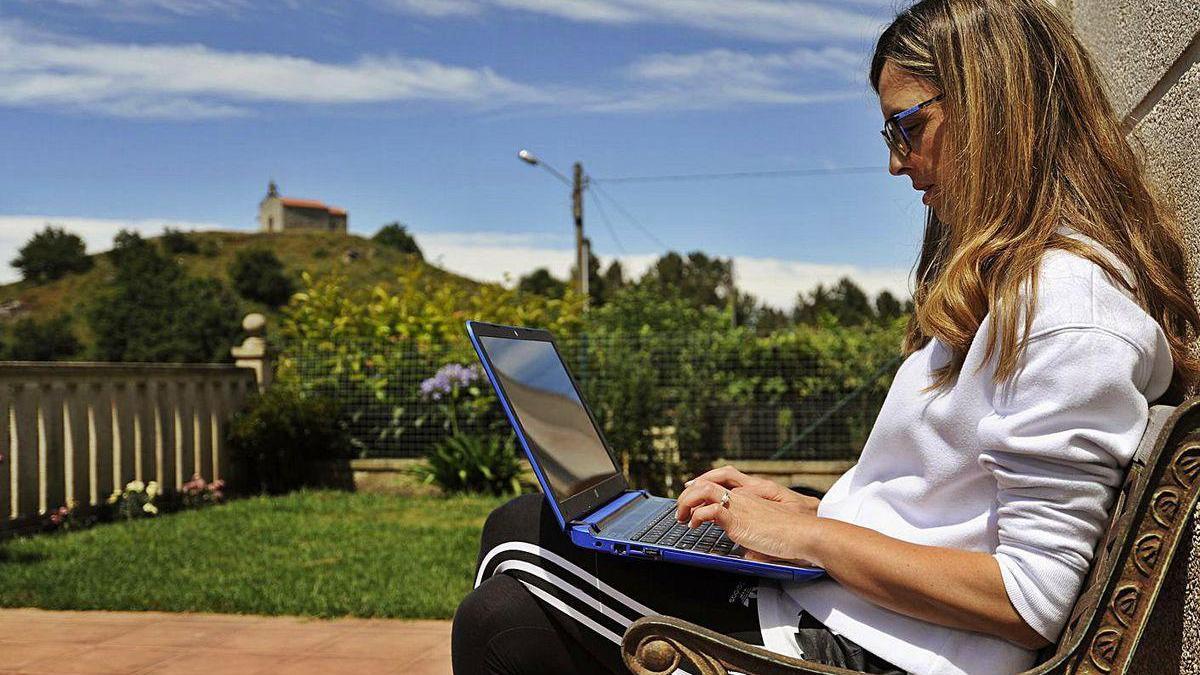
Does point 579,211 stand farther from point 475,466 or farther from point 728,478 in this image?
point 728,478

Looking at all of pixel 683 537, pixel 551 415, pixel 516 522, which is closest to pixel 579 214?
pixel 551 415

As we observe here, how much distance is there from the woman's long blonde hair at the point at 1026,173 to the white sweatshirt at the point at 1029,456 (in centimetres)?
4

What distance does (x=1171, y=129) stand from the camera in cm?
166

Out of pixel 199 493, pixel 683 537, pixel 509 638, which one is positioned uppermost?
pixel 683 537

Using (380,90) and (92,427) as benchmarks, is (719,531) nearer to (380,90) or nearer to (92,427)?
(92,427)

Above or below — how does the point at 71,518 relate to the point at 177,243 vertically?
below

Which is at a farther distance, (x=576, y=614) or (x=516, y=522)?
(x=516, y=522)

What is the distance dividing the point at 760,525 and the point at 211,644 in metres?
3.19

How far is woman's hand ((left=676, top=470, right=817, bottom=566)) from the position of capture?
1.42 metres

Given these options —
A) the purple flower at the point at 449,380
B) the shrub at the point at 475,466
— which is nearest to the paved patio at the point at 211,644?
the shrub at the point at 475,466

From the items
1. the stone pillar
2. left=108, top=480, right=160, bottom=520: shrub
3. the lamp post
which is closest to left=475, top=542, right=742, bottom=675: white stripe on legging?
left=108, top=480, right=160, bottom=520: shrub

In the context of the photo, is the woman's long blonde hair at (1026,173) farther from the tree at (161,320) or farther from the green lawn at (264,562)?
the tree at (161,320)

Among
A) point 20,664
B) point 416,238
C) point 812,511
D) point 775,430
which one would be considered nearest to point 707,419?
point 775,430

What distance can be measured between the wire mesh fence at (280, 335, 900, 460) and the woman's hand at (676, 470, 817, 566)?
7.18 metres
